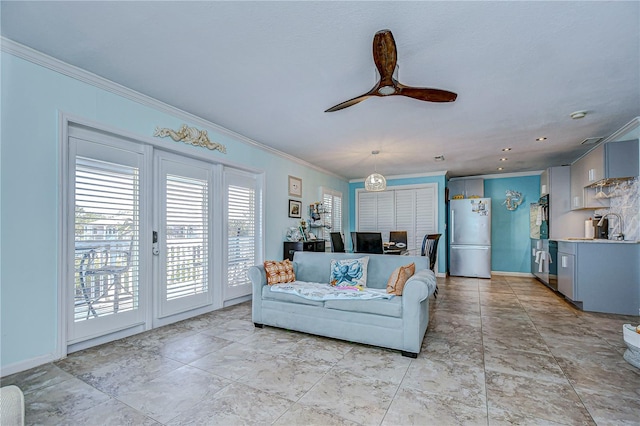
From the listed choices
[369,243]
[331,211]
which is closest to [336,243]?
[369,243]

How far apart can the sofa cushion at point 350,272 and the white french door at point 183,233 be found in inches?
66.5

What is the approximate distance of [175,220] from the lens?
350cm

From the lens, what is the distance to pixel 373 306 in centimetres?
275

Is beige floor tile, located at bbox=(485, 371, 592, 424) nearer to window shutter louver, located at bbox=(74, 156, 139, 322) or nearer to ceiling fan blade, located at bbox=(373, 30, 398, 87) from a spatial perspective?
ceiling fan blade, located at bbox=(373, 30, 398, 87)

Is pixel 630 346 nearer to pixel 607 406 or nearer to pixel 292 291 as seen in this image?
pixel 607 406

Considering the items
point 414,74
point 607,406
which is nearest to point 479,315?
point 607,406

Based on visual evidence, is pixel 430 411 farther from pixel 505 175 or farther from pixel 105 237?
pixel 505 175

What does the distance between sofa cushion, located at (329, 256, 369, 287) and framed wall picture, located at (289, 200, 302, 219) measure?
2131mm

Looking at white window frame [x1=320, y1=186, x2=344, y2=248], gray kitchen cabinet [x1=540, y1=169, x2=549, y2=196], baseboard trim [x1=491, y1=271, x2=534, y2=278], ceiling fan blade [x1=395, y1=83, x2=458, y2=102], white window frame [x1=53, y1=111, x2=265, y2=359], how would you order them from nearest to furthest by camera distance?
ceiling fan blade [x1=395, y1=83, x2=458, y2=102] → white window frame [x1=53, y1=111, x2=265, y2=359] → gray kitchen cabinet [x1=540, y1=169, x2=549, y2=196] → white window frame [x1=320, y1=186, x2=344, y2=248] → baseboard trim [x1=491, y1=271, x2=534, y2=278]

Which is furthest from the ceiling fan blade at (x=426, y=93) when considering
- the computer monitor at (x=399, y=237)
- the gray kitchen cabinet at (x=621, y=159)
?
the computer monitor at (x=399, y=237)

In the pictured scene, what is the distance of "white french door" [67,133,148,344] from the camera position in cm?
260

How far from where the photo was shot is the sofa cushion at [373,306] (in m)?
2.67

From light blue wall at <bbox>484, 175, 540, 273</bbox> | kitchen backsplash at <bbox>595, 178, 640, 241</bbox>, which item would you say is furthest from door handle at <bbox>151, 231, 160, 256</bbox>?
light blue wall at <bbox>484, 175, 540, 273</bbox>

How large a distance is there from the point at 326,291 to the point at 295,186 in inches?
113
